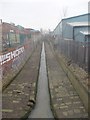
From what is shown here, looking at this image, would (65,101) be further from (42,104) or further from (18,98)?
(18,98)

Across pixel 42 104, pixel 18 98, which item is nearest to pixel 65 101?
pixel 42 104

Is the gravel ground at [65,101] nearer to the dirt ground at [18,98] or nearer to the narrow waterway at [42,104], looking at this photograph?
the narrow waterway at [42,104]

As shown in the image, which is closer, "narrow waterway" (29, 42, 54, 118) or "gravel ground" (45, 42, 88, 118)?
"gravel ground" (45, 42, 88, 118)

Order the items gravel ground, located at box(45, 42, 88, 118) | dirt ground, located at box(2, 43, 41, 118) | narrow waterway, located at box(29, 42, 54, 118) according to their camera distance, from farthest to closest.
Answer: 1. narrow waterway, located at box(29, 42, 54, 118)
2. dirt ground, located at box(2, 43, 41, 118)
3. gravel ground, located at box(45, 42, 88, 118)

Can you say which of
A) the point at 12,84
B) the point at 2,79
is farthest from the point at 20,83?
the point at 2,79

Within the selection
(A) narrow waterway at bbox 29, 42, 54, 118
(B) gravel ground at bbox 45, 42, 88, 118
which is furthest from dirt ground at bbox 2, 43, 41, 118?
(B) gravel ground at bbox 45, 42, 88, 118

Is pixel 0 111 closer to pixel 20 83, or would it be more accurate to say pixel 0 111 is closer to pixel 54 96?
pixel 54 96

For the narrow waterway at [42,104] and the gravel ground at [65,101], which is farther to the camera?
the narrow waterway at [42,104]

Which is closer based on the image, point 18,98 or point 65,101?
point 65,101

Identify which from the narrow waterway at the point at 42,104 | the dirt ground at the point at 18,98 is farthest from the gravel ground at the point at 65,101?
the dirt ground at the point at 18,98

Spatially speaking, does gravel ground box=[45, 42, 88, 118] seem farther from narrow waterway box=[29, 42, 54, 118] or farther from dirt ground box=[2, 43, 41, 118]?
dirt ground box=[2, 43, 41, 118]

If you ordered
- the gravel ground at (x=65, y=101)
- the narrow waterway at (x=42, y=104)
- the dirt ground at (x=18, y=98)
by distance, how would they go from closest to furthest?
the gravel ground at (x=65, y=101) < the dirt ground at (x=18, y=98) < the narrow waterway at (x=42, y=104)

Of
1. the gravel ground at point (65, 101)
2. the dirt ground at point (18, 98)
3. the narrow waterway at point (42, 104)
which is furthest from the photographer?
the narrow waterway at point (42, 104)

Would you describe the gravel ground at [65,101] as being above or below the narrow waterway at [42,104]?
above
